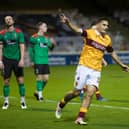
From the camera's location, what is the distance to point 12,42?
13.2 m

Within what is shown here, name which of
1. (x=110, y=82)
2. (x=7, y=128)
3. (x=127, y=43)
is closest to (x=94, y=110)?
(x=7, y=128)

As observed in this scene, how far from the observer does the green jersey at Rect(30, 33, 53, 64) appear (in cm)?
1554

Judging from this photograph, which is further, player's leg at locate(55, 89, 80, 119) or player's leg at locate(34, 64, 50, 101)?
player's leg at locate(34, 64, 50, 101)

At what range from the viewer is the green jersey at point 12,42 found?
43.1 ft

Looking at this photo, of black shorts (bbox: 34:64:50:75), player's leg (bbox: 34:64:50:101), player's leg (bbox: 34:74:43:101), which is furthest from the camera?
black shorts (bbox: 34:64:50:75)

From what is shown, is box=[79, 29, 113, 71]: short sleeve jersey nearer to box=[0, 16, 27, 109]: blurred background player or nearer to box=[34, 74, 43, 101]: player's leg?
box=[0, 16, 27, 109]: blurred background player

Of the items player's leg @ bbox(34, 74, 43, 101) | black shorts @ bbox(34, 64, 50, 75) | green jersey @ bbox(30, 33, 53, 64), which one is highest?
green jersey @ bbox(30, 33, 53, 64)

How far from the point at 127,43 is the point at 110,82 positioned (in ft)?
49.0

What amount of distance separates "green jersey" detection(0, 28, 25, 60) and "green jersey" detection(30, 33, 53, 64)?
228cm

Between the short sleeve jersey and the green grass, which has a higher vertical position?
the short sleeve jersey

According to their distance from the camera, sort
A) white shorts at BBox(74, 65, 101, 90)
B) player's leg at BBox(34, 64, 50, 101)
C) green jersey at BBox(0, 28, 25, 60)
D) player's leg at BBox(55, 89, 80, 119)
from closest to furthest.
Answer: white shorts at BBox(74, 65, 101, 90) < player's leg at BBox(55, 89, 80, 119) < green jersey at BBox(0, 28, 25, 60) < player's leg at BBox(34, 64, 50, 101)

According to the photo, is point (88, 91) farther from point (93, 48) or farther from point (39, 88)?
point (39, 88)

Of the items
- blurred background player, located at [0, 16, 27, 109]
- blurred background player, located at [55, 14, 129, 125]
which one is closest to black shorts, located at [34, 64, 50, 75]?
blurred background player, located at [0, 16, 27, 109]

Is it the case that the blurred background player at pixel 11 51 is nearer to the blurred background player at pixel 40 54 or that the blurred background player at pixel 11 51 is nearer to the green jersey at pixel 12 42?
the green jersey at pixel 12 42
